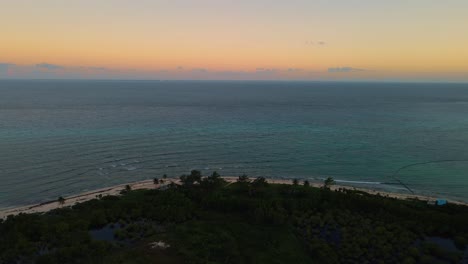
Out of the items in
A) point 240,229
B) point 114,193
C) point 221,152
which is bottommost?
point 114,193

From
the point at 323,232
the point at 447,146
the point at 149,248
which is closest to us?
the point at 149,248

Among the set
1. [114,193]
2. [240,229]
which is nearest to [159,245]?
[240,229]

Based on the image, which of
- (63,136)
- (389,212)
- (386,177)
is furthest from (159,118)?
(389,212)

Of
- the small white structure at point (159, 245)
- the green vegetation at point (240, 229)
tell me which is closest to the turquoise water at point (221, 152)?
the green vegetation at point (240, 229)

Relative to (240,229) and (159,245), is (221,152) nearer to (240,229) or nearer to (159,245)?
(240,229)

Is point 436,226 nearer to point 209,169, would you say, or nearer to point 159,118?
point 209,169

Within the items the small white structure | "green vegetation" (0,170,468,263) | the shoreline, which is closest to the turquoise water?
the shoreline

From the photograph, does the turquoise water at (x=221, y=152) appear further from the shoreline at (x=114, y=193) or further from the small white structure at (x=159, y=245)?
the small white structure at (x=159, y=245)

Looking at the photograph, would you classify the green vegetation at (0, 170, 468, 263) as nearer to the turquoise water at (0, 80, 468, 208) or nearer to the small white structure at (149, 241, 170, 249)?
the small white structure at (149, 241, 170, 249)
